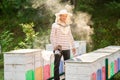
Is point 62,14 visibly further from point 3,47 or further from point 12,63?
point 3,47

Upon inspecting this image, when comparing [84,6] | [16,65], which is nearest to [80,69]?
[16,65]

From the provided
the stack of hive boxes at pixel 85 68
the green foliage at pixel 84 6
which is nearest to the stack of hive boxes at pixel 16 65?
the stack of hive boxes at pixel 85 68

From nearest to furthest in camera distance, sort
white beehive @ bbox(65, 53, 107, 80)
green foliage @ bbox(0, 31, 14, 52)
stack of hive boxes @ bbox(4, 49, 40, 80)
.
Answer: white beehive @ bbox(65, 53, 107, 80) → stack of hive boxes @ bbox(4, 49, 40, 80) → green foliage @ bbox(0, 31, 14, 52)

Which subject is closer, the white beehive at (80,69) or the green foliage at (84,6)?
the white beehive at (80,69)

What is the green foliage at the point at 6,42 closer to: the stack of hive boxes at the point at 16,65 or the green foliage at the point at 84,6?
the green foliage at the point at 84,6

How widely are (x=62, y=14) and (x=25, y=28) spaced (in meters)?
6.93

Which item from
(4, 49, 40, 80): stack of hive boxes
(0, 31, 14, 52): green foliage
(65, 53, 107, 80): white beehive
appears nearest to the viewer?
(65, 53, 107, 80): white beehive

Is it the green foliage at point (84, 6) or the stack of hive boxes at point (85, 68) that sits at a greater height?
the green foliage at point (84, 6)

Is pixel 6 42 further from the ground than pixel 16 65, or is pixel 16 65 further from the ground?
pixel 16 65

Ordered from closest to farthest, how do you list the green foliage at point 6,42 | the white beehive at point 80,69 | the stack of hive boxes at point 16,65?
the white beehive at point 80,69
the stack of hive boxes at point 16,65
the green foliage at point 6,42

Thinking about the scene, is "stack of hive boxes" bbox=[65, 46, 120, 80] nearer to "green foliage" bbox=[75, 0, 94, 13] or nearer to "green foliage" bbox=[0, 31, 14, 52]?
"green foliage" bbox=[75, 0, 94, 13]

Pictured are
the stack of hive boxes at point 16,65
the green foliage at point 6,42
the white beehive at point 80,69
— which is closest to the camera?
the white beehive at point 80,69

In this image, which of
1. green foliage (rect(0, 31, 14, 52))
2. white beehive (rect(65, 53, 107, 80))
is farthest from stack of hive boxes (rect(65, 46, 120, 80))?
green foliage (rect(0, 31, 14, 52))

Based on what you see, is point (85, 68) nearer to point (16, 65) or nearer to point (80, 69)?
point (80, 69)
